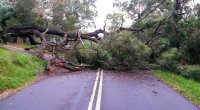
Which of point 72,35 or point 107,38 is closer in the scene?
point 107,38

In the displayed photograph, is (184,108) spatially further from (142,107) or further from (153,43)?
(153,43)

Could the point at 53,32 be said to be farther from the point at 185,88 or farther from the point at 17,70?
the point at 185,88

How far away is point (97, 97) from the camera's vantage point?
1288 centimetres

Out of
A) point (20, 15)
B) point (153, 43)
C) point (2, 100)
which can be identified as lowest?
point (2, 100)

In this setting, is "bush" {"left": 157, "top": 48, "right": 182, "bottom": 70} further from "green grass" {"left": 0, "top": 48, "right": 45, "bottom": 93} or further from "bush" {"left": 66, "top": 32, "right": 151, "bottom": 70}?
"green grass" {"left": 0, "top": 48, "right": 45, "bottom": 93}

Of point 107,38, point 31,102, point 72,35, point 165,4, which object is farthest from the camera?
point 165,4

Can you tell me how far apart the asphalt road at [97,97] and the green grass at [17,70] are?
3.81 ft

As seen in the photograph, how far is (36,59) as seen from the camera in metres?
26.4

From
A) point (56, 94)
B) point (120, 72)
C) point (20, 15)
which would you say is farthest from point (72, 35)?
point (56, 94)

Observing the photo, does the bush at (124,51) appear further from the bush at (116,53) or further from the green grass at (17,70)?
the green grass at (17,70)

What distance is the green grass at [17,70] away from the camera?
16.7 m

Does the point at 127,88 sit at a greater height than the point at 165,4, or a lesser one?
lesser

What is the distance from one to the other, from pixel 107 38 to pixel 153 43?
5.18 metres

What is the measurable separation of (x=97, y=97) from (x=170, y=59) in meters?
12.8
